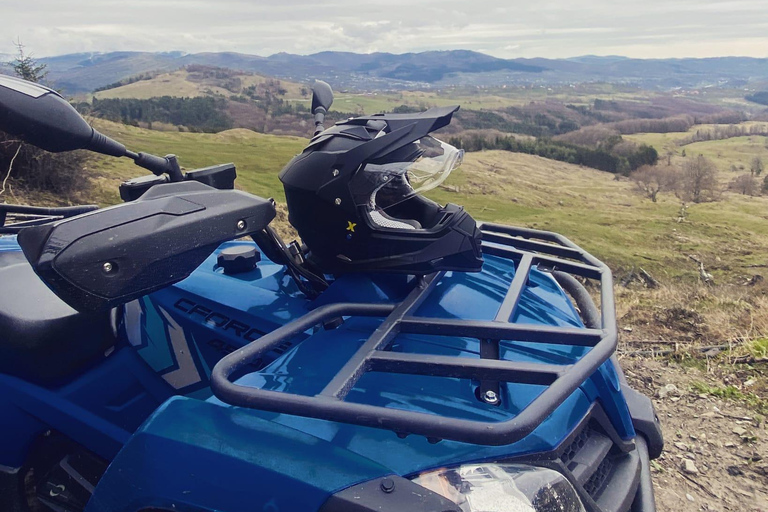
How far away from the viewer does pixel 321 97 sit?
10.0 feet

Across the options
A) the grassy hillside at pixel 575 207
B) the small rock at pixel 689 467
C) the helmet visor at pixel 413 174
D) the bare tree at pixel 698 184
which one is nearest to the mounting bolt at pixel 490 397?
the helmet visor at pixel 413 174

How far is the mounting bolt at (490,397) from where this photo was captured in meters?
1.77

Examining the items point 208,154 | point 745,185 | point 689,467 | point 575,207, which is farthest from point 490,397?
point 745,185

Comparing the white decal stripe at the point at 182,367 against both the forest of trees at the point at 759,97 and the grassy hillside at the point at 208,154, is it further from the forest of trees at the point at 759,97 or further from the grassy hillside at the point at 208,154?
the forest of trees at the point at 759,97

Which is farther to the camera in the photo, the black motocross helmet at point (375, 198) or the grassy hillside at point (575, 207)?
the grassy hillside at point (575, 207)

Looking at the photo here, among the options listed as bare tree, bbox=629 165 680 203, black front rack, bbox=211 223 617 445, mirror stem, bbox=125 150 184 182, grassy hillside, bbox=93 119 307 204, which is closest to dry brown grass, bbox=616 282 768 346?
black front rack, bbox=211 223 617 445

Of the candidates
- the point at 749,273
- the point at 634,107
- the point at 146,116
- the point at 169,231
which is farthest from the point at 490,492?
the point at 634,107

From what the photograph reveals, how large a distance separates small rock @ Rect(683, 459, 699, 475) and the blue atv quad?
1377 millimetres

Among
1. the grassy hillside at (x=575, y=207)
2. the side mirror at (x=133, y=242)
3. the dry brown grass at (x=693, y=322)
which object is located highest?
the side mirror at (x=133, y=242)

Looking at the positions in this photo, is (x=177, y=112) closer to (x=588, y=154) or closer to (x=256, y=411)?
(x=588, y=154)

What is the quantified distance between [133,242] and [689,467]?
11.8ft

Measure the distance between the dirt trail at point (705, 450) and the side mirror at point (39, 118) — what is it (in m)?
3.47

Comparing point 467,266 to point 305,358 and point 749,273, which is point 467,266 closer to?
point 305,358

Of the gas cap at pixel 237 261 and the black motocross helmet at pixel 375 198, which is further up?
the black motocross helmet at pixel 375 198
